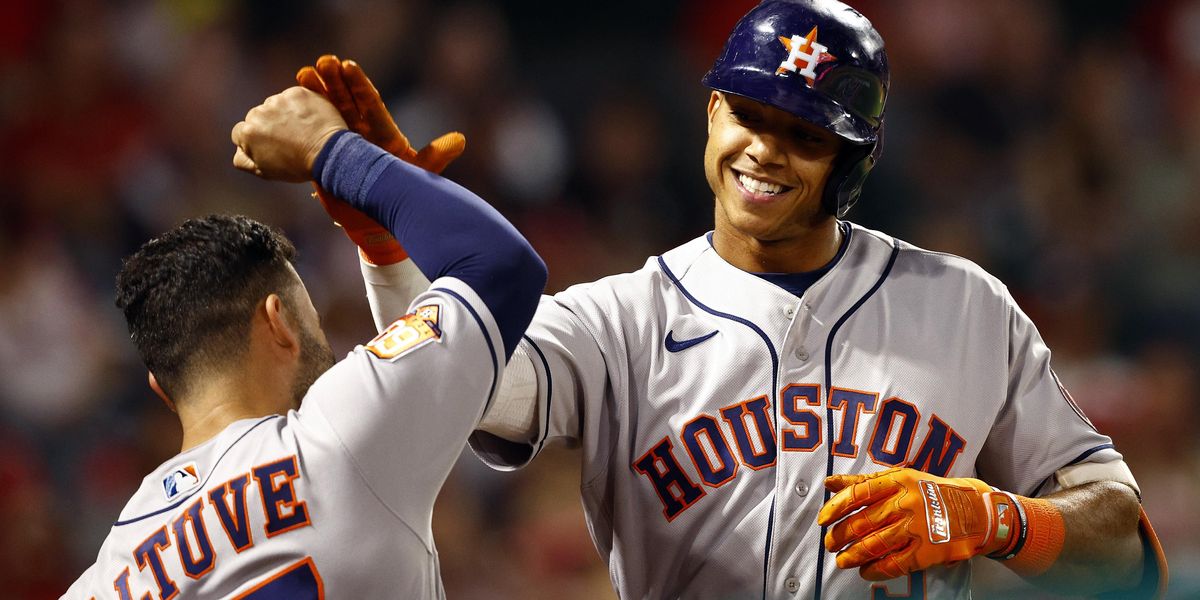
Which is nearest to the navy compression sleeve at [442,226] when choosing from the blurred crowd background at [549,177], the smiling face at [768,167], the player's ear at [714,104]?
the smiling face at [768,167]

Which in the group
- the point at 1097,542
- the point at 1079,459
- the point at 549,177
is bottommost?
the point at 1097,542

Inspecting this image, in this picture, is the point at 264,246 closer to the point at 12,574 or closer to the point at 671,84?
the point at 12,574

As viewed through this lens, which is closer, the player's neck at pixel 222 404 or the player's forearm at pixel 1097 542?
the player's neck at pixel 222 404

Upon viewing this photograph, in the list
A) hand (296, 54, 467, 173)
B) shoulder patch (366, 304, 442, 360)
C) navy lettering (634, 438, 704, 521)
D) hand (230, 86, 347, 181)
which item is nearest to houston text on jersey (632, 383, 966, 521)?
navy lettering (634, 438, 704, 521)

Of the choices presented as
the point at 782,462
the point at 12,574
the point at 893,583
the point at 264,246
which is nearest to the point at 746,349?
the point at 782,462

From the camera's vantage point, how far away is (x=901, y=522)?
1.96 metres

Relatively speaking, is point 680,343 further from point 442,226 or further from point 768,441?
point 442,226

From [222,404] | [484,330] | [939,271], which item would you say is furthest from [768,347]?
[222,404]

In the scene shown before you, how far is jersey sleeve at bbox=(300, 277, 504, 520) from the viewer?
1.76 meters

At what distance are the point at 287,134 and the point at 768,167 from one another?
82 cm

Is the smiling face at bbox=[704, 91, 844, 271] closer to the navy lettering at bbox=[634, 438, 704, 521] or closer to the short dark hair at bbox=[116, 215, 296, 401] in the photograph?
the navy lettering at bbox=[634, 438, 704, 521]

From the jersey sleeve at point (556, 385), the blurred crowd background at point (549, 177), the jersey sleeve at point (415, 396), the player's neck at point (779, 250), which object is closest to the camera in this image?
the jersey sleeve at point (415, 396)

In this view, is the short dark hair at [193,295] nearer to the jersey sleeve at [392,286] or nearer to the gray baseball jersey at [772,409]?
the jersey sleeve at [392,286]

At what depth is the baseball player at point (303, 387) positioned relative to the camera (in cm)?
177
